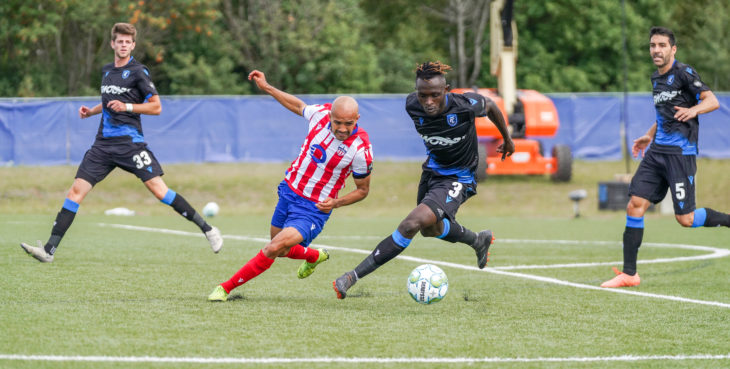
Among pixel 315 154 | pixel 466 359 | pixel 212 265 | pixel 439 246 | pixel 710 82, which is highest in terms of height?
pixel 315 154

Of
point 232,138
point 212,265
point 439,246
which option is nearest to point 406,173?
point 232,138

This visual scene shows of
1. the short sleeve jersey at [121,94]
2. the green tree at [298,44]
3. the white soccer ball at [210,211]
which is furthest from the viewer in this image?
the green tree at [298,44]

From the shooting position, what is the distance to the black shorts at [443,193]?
7.74 metres

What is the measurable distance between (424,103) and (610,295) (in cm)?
240

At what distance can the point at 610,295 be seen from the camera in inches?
318

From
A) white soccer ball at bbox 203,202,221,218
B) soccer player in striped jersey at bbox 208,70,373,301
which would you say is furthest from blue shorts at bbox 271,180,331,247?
white soccer ball at bbox 203,202,221,218

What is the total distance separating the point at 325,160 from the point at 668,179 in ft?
11.0

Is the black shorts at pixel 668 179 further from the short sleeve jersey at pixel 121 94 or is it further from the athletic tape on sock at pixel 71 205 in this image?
the athletic tape on sock at pixel 71 205

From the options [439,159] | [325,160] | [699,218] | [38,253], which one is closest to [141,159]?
[38,253]

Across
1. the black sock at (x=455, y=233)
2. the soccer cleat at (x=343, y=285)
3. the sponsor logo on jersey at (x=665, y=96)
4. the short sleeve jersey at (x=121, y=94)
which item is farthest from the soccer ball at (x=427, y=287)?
the short sleeve jersey at (x=121, y=94)

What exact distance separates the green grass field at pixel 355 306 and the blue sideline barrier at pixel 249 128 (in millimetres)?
9242

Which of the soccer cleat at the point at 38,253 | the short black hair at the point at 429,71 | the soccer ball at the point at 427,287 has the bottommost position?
the soccer cleat at the point at 38,253

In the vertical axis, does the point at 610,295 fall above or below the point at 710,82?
above

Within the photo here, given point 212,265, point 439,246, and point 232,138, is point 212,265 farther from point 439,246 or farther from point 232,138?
point 232,138
